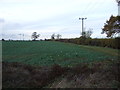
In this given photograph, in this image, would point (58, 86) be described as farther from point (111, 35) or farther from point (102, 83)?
point (111, 35)

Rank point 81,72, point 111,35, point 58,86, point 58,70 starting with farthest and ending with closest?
point 111,35 < point 58,70 < point 81,72 < point 58,86

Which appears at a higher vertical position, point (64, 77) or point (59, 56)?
point (59, 56)

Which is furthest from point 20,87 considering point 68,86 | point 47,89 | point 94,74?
point 94,74

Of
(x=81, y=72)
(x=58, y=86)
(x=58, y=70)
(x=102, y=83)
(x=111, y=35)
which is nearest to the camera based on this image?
(x=102, y=83)

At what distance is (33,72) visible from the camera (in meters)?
16.3

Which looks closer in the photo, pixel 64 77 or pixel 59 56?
pixel 64 77

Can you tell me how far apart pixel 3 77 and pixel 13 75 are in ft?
2.26

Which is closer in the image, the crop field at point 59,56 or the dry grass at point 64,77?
the dry grass at point 64,77

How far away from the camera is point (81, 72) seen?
1440 centimetres

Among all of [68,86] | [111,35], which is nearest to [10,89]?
[68,86]

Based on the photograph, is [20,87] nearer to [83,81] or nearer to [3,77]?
[3,77]

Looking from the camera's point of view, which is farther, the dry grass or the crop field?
the crop field

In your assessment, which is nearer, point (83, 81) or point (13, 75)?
point (83, 81)

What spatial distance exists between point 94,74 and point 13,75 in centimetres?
522
